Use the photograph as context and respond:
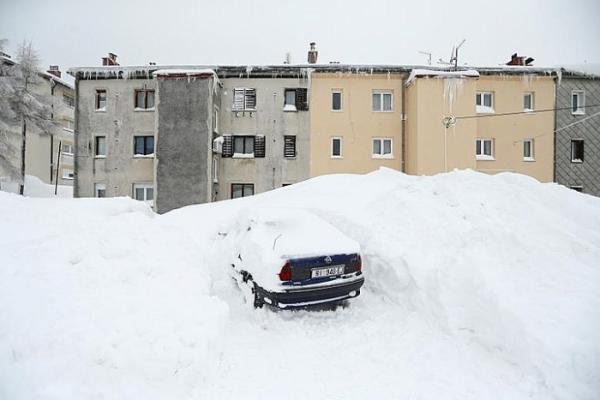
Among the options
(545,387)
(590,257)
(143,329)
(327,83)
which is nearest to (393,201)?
(590,257)

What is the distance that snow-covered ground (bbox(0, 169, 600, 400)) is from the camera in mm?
3164

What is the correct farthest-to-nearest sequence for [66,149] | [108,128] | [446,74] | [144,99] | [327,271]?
[66,149], [144,99], [108,128], [446,74], [327,271]

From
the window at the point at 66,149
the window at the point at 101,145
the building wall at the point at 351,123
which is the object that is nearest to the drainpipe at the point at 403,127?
the building wall at the point at 351,123

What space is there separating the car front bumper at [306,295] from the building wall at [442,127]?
575 inches

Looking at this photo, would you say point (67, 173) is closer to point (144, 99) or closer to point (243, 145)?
point (144, 99)

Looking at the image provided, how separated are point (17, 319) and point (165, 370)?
1427 millimetres

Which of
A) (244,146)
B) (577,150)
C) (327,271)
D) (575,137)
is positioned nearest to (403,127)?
(244,146)

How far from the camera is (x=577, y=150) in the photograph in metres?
20.1

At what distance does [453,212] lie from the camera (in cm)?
662

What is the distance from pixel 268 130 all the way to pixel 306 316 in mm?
15843

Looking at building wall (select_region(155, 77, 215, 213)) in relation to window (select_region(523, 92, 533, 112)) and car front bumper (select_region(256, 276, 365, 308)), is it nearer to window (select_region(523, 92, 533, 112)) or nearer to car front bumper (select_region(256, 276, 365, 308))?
car front bumper (select_region(256, 276, 365, 308))

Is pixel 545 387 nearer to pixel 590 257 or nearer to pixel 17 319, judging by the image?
pixel 590 257

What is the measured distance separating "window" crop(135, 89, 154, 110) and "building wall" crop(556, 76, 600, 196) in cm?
2395

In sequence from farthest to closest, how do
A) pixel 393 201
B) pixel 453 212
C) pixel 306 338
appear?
1. pixel 393 201
2. pixel 453 212
3. pixel 306 338
